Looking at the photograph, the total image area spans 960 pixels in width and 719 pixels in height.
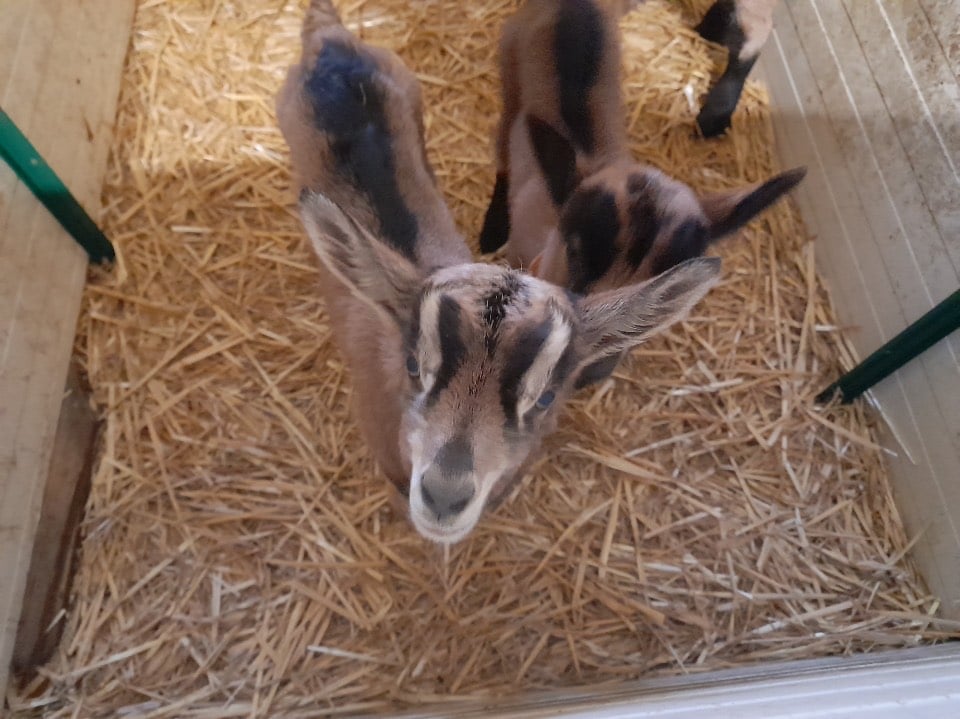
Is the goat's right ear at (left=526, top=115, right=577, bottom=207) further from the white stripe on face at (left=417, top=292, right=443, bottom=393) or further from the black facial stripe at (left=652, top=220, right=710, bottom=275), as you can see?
the white stripe on face at (left=417, top=292, right=443, bottom=393)

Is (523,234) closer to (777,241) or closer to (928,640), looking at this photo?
(777,241)

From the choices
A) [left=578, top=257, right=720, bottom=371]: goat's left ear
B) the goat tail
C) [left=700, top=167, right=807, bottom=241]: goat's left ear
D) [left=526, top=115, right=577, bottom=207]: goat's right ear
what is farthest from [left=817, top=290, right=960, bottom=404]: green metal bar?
the goat tail

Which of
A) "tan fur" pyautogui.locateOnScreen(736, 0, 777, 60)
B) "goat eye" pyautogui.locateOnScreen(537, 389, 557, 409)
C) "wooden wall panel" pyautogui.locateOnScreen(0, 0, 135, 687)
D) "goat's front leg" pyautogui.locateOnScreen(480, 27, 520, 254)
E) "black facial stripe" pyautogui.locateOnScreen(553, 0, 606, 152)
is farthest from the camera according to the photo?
"tan fur" pyautogui.locateOnScreen(736, 0, 777, 60)

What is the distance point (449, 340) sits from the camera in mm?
1587

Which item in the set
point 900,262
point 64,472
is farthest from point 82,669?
point 900,262

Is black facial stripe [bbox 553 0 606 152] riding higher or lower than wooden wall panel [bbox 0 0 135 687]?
higher

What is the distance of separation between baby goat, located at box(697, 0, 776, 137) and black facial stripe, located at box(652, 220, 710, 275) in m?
1.53

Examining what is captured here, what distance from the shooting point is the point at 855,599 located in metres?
2.55

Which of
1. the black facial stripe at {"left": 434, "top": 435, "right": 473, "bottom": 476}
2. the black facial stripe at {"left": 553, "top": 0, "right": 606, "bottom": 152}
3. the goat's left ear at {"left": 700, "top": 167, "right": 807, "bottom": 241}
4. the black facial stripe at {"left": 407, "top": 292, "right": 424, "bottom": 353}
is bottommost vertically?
the black facial stripe at {"left": 434, "top": 435, "right": 473, "bottom": 476}

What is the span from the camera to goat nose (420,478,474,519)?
157 centimetres

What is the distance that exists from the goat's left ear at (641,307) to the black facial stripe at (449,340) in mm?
383

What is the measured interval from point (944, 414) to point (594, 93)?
6.13ft

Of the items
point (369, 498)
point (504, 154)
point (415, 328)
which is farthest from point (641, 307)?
point (504, 154)

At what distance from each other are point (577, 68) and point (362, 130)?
0.97 metres
